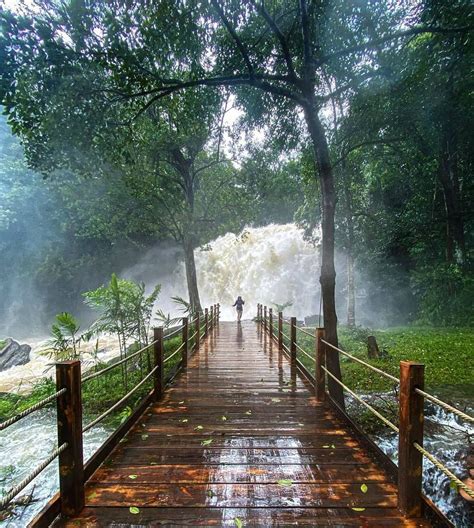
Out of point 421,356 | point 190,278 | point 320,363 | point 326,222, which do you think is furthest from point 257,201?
point 320,363

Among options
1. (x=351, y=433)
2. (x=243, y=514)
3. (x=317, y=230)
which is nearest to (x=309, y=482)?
(x=243, y=514)

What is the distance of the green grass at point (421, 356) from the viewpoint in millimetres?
7785

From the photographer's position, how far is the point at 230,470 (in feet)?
10.2

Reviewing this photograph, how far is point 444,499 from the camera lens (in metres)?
4.21

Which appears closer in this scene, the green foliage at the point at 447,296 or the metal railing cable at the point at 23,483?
the metal railing cable at the point at 23,483

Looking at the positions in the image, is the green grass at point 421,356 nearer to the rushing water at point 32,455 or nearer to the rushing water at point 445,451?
the rushing water at point 445,451

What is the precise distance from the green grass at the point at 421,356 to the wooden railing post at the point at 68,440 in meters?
6.47

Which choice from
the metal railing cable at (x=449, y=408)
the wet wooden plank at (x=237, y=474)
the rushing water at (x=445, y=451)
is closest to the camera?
the metal railing cable at (x=449, y=408)

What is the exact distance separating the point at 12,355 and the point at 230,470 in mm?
16192

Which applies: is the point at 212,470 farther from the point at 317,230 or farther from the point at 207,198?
the point at 317,230

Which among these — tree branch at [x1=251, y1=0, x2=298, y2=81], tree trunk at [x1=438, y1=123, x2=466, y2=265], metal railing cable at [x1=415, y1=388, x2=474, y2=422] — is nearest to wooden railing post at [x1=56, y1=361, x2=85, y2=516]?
metal railing cable at [x1=415, y1=388, x2=474, y2=422]

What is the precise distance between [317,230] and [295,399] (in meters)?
17.4

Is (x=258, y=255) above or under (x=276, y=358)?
above

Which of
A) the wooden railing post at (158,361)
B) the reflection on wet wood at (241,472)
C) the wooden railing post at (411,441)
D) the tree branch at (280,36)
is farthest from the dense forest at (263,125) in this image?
the wooden railing post at (411,441)
